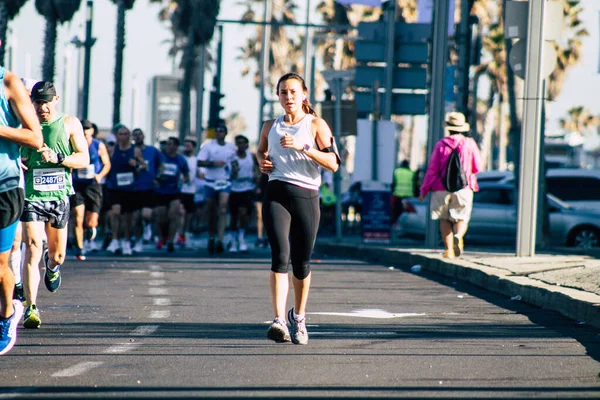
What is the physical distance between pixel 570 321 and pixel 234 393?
189 inches

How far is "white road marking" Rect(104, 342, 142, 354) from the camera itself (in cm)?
846

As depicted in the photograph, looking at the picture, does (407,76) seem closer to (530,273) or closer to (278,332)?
(530,273)

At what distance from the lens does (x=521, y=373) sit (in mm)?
7664

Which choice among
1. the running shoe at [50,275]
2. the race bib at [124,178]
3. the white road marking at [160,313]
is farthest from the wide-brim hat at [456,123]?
the running shoe at [50,275]

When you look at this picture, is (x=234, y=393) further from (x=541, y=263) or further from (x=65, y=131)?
(x=541, y=263)

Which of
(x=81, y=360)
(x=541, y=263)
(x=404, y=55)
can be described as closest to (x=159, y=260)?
(x=541, y=263)

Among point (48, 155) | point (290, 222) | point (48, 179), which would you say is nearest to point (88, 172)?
point (48, 179)

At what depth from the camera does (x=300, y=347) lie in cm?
884

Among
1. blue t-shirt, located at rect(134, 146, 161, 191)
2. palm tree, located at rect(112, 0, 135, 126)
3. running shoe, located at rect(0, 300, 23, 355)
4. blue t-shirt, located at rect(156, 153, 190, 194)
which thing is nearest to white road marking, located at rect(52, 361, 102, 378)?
running shoe, located at rect(0, 300, 23, 355)

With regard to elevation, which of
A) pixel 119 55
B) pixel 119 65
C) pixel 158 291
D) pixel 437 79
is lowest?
pixel 158 291

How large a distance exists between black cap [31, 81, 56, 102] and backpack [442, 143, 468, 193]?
771cm

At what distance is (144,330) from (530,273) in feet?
19.1

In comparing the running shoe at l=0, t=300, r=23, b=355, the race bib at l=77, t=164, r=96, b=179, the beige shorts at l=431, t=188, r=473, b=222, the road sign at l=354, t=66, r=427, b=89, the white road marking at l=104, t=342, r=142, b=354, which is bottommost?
the white road marking at l=104, t=342, r=142, b=354

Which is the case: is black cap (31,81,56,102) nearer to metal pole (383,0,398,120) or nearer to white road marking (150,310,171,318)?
white road marking (150,310,171,318)
